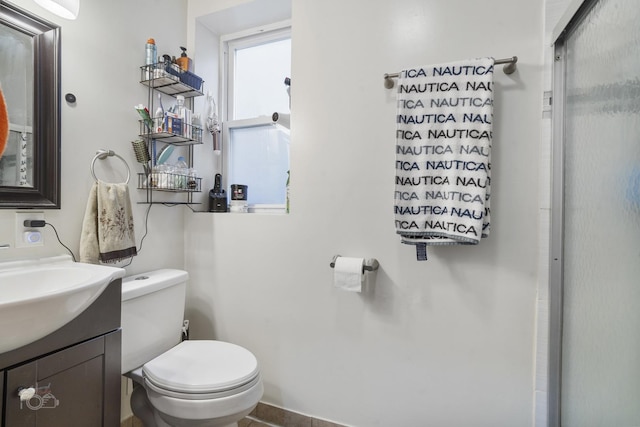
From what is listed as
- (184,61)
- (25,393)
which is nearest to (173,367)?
(25,393)

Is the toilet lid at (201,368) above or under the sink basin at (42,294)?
under

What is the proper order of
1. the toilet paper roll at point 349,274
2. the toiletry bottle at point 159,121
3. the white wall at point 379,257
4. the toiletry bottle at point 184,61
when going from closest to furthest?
the white wall at point 379,257, the toilet paper roll at point 349,274, the toiletry bottle at point 159,121, the toiletry bottle at point 184,61

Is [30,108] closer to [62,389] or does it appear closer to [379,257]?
[62,389]

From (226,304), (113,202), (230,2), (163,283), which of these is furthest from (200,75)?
(226,304)

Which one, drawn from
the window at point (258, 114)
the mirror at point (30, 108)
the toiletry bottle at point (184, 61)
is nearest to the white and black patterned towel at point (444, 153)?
the window at point (258, 114)

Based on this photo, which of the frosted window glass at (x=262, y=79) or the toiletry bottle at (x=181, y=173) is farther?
the frosted window glass at (x=262, y=79)

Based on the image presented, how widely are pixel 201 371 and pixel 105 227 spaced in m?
0.69

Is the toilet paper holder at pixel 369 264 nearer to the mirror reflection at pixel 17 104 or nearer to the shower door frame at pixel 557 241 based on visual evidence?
the shower door frame at pixel 557 241

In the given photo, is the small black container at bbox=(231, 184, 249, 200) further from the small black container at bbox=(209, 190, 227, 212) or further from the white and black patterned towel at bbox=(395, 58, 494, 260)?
the white and black patterned towel at bbox=(395, 58, 494, 260)

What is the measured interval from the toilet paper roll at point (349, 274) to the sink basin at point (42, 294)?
0.80 metres

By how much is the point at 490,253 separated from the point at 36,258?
1682 millimetres

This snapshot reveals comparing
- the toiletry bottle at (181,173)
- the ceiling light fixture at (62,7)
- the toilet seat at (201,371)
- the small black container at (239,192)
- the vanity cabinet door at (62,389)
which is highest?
the ceiling light fixture at (62,7)

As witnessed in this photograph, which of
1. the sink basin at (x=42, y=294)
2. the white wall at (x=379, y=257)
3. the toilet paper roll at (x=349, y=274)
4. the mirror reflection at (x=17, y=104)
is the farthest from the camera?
the toilet paper roll at (x=349, y=274)

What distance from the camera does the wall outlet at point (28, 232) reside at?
1.09 metres
